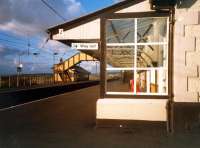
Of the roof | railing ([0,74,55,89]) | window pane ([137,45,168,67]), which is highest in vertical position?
the roof

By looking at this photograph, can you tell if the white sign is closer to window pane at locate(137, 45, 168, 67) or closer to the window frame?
the window frame

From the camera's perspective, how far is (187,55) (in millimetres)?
10500

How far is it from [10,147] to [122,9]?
211 inches

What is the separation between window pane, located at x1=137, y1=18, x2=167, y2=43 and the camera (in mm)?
11234

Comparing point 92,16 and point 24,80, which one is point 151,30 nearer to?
point 92,16

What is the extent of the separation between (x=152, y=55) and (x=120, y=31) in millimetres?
1379

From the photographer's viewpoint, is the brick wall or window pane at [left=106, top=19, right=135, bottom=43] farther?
window pane at [left=106, top=19, right=135, bottom=43]

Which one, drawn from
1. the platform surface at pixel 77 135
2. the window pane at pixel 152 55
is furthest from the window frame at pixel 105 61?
the platform surface at pixel 77 135

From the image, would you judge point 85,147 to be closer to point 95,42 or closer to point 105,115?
point 105,115

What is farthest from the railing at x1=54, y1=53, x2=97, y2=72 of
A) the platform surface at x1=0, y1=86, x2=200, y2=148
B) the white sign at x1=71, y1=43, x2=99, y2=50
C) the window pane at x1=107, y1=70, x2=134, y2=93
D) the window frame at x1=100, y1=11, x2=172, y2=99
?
the window frame at x1=100, y1=11, x2=172, y2=99

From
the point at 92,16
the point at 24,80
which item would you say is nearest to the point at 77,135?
the point at 92,16

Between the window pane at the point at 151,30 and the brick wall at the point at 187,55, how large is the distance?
682mm

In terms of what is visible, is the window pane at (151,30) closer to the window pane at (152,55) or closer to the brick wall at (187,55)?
the window pane at (152,55)

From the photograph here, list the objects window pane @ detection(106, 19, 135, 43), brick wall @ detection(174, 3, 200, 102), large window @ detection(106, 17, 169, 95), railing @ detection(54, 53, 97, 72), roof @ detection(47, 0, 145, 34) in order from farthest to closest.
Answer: railing @ detection(54, 53, 97, 72) → window pane @ detection(106, 19, 135, 43) → large window @ detection(106, 17, 169, 95) → roof @ detection(47, 0, 145, 34) → brick wall @ detection(174, 3, 200, 102)
